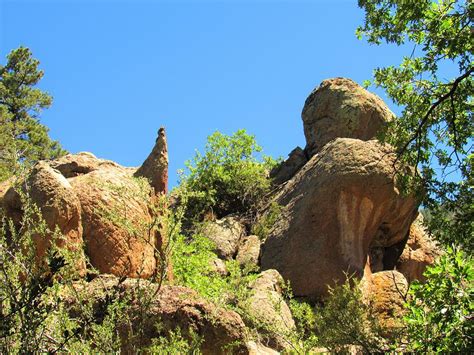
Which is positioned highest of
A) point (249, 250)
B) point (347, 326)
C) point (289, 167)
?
point (289, 167)

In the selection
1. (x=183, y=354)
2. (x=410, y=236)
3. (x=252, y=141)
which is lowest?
(x=183, y=354)

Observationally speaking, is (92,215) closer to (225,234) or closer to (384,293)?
(384,293)

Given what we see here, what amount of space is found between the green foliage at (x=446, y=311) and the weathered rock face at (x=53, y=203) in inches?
209

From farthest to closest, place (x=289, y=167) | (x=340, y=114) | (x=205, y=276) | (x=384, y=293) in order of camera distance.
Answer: (x=289, y=167)
(x=340, y=114)
(x=384, y=293)
(x=205, y=276)

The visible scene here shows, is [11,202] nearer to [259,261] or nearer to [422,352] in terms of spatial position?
[422,352]

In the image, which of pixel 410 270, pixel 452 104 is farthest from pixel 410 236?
pixel 452 104

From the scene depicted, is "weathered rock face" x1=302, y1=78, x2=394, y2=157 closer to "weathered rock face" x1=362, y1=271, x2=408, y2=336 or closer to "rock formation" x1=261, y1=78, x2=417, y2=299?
"rock formation" x1=261, y1=78, x2=417, y2=299

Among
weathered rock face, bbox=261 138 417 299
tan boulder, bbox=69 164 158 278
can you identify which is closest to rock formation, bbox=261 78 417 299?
weathered rock face, bbox=261 138 417 299

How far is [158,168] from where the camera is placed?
12430mm

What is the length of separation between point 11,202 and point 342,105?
677 inches

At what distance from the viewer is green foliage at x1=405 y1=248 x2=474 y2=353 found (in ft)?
23.5

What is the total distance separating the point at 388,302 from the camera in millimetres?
15891

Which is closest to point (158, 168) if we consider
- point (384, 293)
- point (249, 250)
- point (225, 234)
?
point (384, 293)

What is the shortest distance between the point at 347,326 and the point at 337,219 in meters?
7.38
